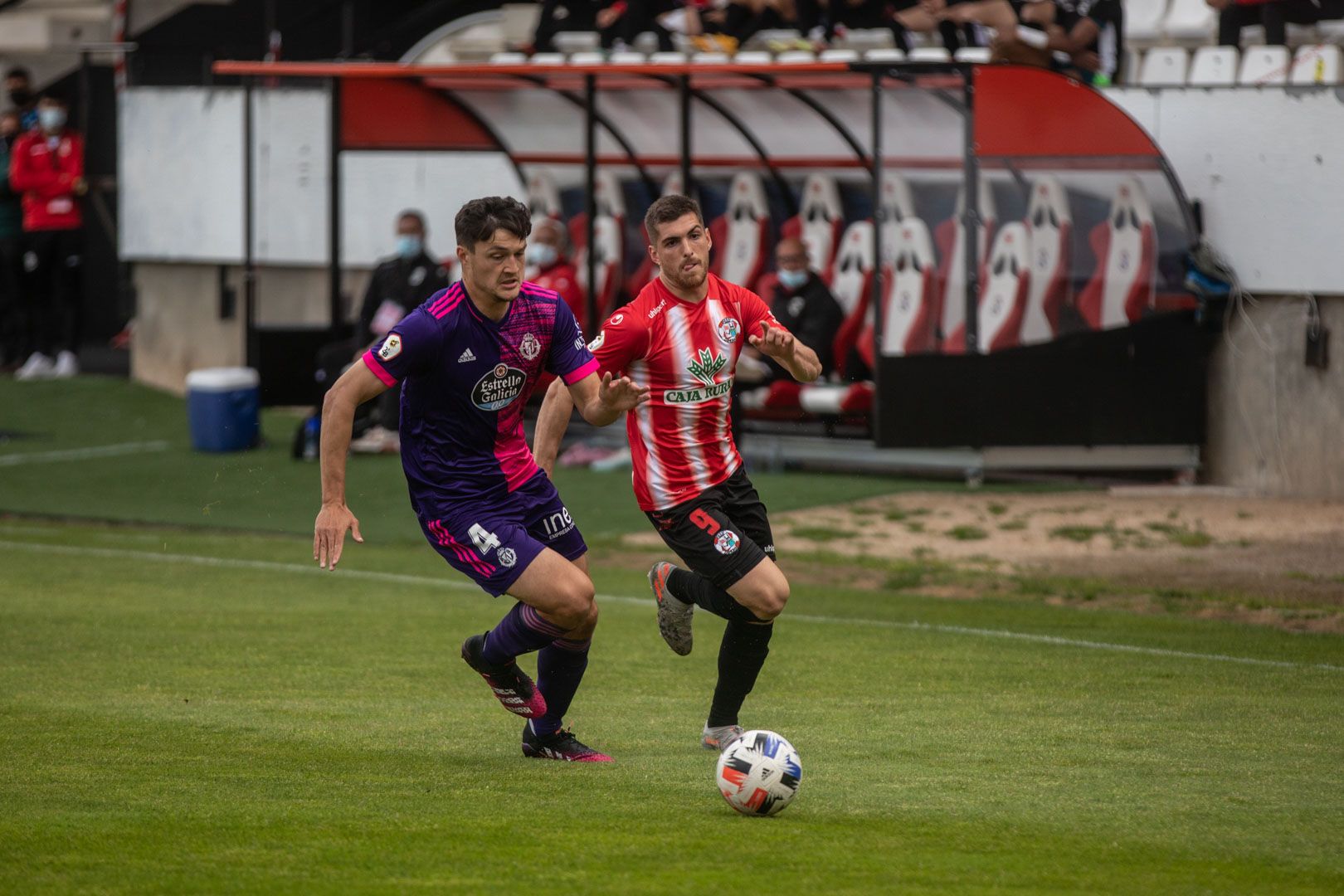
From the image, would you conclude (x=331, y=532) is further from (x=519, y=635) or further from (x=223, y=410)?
(x=223, y=410)

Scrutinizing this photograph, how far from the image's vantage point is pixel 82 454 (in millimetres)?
17469

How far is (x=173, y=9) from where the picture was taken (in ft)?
80.6

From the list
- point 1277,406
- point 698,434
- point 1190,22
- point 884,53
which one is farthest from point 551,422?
point 1190,22

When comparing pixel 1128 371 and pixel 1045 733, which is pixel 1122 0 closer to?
pixel 1128 371

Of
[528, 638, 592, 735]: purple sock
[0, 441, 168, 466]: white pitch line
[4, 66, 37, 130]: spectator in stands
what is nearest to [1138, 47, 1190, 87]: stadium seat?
[0, 441, 168, 466]: white pitch line

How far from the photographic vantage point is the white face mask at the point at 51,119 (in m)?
20.9

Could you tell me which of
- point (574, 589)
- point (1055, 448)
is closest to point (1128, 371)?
point (1055, 448)

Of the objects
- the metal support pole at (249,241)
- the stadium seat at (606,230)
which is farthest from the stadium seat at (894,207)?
the metal support pole at (249,241)

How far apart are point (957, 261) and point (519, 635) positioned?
8.66 m

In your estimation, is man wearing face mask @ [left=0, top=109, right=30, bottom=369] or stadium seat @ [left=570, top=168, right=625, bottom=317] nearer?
stadium seat @ [left=570, top=168, right=625, bottom=317]

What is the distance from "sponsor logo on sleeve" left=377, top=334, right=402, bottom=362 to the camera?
20.5ft

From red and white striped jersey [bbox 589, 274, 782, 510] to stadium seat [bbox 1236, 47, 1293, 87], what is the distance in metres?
9.01

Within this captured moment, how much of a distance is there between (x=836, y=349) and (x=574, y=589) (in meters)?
9.68

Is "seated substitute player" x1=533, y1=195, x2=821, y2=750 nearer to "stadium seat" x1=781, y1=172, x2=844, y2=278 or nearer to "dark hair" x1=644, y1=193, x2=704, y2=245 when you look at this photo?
"dark hair" x1=644, y1=193, x2=704, y2=245
